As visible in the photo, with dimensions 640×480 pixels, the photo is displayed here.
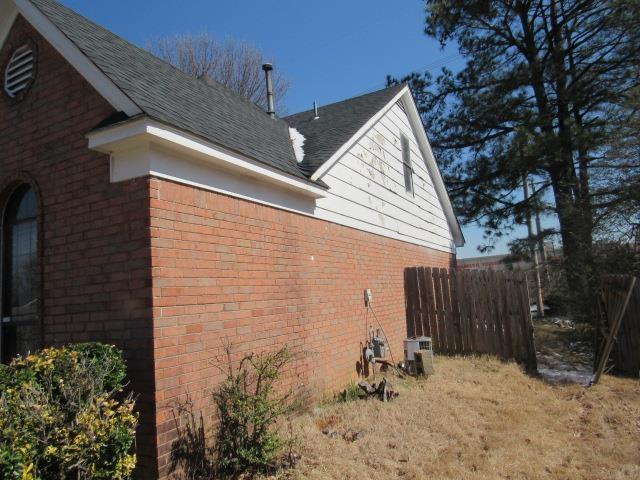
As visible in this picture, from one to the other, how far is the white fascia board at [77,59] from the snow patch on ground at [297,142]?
342 cm

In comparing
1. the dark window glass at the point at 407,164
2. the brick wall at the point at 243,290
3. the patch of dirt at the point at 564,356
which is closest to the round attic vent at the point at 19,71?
the brick wall at the point at 243,290

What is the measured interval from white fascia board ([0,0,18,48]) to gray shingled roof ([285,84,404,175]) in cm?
401

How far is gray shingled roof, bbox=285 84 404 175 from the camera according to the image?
25.4 feet

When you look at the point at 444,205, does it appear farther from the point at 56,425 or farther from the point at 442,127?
the point at 56,425

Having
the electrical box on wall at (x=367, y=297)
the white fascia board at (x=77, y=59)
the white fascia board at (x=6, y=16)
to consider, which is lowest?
the electrical box on wall at (x=367, y=297)

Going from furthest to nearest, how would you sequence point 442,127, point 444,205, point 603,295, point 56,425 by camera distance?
point 442,127 < point 444,205 < point 603,295 < point 56,425

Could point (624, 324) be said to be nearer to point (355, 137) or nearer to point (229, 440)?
point (355, 137)

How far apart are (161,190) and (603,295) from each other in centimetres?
874

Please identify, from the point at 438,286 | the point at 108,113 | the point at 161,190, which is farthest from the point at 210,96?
the point at 438,286

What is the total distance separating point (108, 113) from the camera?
4.69m

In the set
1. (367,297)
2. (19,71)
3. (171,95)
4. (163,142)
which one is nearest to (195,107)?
(171,95)

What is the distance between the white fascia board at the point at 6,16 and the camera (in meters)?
5.56

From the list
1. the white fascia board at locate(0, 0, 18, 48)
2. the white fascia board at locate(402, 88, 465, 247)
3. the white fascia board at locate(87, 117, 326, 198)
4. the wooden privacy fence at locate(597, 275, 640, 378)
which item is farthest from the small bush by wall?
the white fascia board at locate(402, 88, 465, 247)

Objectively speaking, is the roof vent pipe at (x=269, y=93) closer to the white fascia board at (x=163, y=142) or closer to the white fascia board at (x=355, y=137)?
the white fascia board at (x=355, y=137)
